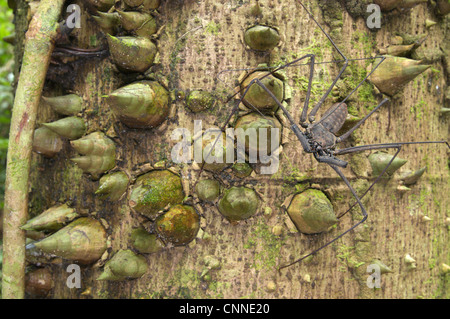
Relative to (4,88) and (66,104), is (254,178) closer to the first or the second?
(66,104)

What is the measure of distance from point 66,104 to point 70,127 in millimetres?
165

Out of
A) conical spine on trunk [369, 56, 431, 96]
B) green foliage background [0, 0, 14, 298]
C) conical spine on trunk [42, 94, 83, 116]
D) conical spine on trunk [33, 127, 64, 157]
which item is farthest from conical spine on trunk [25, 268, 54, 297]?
green foliage background [0, 0, 14, 298]

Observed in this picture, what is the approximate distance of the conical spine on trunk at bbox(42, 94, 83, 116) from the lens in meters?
2.05

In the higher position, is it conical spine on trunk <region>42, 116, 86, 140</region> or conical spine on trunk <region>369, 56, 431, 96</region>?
conical spine on trunk <region>369, 56, 431, 96</region>

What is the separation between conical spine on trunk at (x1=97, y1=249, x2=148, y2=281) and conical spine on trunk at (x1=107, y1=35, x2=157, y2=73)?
3.45 feet

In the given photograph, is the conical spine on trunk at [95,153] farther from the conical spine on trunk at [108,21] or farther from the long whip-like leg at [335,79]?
the long whip-like leg at [335,79]

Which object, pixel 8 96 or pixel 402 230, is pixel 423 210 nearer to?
pixel 402 230

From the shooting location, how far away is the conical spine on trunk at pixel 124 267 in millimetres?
1863

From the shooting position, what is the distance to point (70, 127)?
2.00 metres
